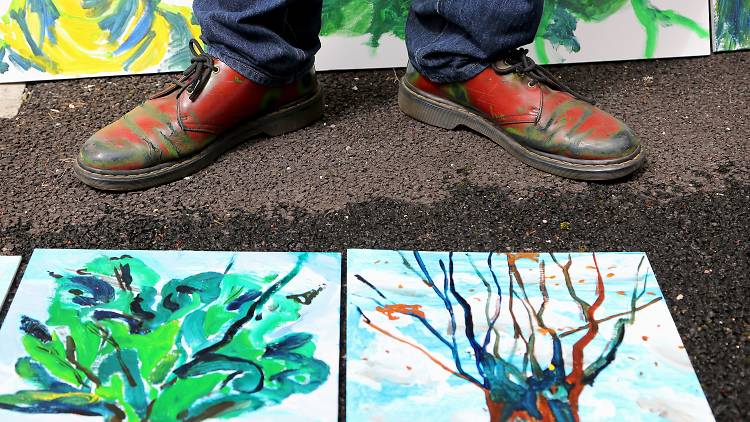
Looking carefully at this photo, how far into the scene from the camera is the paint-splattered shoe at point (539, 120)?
1528 mm

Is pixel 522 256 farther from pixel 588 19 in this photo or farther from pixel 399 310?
pixel 588 19

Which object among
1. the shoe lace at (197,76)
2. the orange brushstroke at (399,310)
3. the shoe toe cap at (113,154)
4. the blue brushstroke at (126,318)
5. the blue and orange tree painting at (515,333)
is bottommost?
the blue and orange tree painting at (515,333)

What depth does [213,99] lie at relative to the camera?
1.57 meters

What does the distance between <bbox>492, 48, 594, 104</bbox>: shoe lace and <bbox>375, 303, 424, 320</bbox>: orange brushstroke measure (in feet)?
1.93

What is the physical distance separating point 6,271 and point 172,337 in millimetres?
341

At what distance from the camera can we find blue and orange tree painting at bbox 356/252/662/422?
3.67 ft

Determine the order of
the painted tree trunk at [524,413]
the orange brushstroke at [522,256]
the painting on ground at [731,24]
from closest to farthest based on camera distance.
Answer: the painted tree trunk at [524,413] → the orange brushstroke at [522,256] → the painting on ground at [731,24]

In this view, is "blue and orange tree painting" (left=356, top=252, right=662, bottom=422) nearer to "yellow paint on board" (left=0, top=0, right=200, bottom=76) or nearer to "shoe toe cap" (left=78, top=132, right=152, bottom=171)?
"shoe toe cap" (left=78, top=132, right=152, bottom=171)

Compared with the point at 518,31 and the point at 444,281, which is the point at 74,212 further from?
the point at 518,31

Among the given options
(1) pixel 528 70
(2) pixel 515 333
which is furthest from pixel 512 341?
(1) pixel 528 70

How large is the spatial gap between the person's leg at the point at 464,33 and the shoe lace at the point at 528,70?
0.02 metres

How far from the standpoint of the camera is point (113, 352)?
117cm

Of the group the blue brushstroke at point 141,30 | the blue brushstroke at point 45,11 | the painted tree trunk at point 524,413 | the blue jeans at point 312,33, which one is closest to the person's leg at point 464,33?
the blue jeans at point 312,33

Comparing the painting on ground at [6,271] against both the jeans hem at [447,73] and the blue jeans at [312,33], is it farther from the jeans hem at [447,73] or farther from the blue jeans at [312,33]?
the jeans hem at [447,73]
